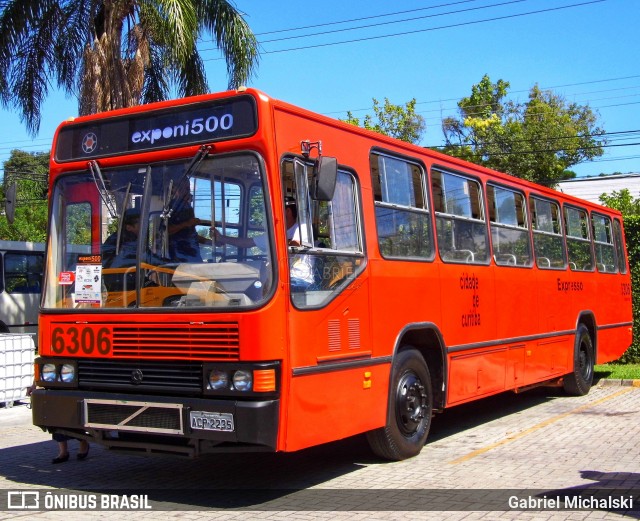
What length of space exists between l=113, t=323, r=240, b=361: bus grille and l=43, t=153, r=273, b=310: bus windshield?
0.19 m

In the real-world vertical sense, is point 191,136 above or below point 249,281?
above

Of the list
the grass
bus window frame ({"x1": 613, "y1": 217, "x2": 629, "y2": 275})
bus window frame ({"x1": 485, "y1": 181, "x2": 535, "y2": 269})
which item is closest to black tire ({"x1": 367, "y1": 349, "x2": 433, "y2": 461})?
bus window frame ({"x1": 485, "y1": 181, "x2": 535, "y2": 269})

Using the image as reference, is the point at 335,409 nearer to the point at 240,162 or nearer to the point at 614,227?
the point at 240,162

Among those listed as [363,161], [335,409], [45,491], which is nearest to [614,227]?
[363,161]

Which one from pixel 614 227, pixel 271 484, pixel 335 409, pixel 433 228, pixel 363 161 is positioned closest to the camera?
pixel 335 409

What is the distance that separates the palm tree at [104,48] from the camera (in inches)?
677

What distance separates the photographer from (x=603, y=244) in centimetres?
1470

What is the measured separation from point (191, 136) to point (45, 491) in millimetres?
3326

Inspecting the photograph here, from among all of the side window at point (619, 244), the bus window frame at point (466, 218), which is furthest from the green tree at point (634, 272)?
the bus window frame at point (466, 218)

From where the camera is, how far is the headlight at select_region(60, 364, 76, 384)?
6.99m

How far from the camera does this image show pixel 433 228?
8.92 metres

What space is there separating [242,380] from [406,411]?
2453mm

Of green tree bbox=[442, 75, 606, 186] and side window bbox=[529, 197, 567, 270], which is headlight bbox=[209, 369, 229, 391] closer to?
side window bbox=[529, 197, 567, 270]

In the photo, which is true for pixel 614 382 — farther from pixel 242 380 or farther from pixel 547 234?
pixel 242 380
